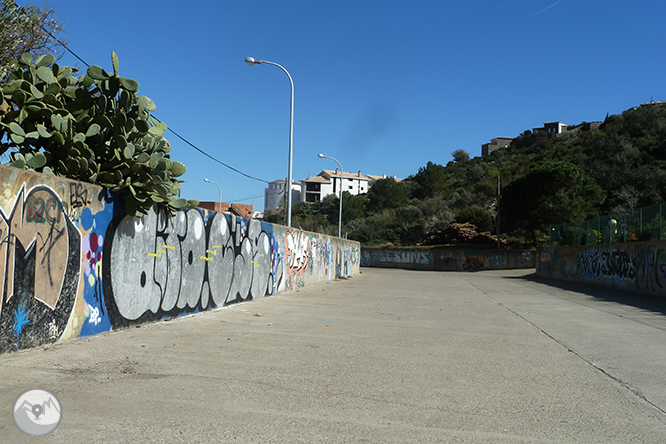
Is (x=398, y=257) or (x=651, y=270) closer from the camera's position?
(x=651, y=270)

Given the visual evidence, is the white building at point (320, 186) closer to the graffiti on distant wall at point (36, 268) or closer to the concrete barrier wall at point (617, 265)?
the concrete barrier wall at point (617, 265)

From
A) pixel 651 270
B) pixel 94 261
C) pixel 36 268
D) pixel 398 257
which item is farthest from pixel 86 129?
pixel 398 257

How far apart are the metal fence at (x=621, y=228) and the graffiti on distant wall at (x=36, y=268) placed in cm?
1817

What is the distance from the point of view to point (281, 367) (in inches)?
235

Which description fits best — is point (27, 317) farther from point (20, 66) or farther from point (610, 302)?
point (610, 302)

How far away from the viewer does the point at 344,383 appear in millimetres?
5363

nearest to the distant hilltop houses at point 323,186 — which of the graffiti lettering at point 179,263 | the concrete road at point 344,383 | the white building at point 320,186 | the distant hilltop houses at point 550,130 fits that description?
the white building at point 320,186

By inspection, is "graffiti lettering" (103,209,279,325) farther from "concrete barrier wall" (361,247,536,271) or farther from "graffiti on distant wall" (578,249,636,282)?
"concrete barrier wall" (361,247,536,271)

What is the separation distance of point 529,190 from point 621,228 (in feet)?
88.2

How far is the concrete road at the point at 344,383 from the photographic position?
394 centimetres

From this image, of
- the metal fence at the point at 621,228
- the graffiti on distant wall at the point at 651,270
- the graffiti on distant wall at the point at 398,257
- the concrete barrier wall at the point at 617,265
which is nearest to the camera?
the graffiti on distant wall at the point at 651,270

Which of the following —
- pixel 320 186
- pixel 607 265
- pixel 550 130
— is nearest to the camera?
pixel 607 265

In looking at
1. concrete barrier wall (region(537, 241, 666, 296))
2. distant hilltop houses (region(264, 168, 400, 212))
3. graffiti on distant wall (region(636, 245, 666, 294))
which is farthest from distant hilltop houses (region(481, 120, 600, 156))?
graffiti on distant wall (region(636, 245, 666, 294))

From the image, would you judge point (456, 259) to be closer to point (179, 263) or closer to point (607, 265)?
point (607, 265)
